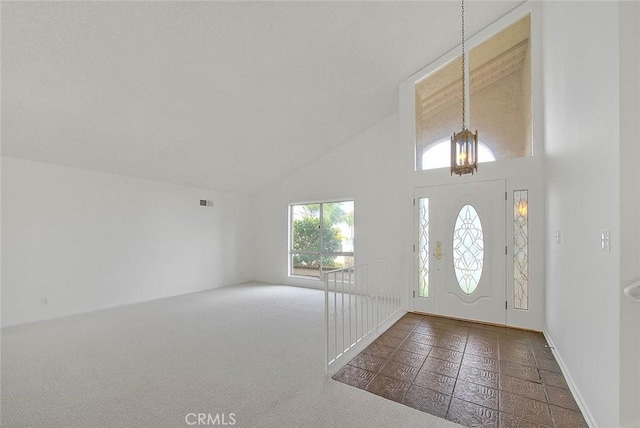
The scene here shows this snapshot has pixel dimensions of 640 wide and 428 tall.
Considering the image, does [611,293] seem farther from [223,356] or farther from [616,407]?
[223,356]

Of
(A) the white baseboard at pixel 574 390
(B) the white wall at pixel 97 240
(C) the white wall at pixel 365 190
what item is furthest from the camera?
(C) the white wall at pixel 365 190

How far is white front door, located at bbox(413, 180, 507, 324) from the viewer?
383 centimetres

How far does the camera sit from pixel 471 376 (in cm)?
249

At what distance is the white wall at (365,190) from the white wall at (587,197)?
2100 mm

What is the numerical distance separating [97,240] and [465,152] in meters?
5.65

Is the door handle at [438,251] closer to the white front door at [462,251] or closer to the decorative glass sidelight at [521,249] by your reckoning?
the white front door at [462,251]

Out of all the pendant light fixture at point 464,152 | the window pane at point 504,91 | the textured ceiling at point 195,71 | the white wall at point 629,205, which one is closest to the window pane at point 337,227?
the textured ceiling at point 195,71

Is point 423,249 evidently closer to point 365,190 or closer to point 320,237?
point 365,190

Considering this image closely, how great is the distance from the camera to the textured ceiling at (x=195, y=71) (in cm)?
272

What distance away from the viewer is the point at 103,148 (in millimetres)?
4379

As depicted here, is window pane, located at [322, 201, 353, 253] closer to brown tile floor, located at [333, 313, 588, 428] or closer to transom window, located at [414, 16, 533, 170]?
transom window, located at [414, 16, 533, 170]

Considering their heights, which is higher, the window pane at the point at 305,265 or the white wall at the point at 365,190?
the white wall at the point at 365,190

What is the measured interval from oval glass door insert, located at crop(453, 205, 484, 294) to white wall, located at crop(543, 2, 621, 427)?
96 cm

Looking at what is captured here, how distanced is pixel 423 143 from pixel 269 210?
4.21m
